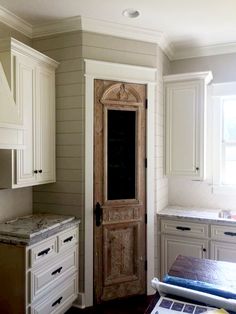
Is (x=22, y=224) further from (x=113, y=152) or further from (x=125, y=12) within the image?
(x=125, y=12)

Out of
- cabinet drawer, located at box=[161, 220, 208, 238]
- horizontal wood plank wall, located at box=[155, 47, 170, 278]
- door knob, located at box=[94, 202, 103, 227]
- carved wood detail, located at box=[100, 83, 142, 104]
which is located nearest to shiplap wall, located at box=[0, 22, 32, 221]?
door knob, located at box=[94, 202, 103, 227]

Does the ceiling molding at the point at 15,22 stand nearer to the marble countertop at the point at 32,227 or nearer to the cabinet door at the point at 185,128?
the cabinet door at the point at 185,128

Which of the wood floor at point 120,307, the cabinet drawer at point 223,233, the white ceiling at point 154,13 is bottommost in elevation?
the wood floor at point 120,307

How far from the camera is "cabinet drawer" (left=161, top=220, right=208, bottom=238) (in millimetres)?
3119

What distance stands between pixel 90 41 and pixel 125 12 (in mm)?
467

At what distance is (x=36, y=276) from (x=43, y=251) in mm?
197

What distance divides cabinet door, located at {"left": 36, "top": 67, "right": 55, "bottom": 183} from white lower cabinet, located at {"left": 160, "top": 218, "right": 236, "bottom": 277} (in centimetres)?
146

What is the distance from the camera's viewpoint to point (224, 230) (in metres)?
3.02

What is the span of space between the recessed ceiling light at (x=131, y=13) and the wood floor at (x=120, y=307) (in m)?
2.98

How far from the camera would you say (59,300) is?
2.57m

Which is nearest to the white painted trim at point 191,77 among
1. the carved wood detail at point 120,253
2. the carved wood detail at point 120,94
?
the carved wood detail at point 120,94

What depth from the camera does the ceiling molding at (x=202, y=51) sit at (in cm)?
347

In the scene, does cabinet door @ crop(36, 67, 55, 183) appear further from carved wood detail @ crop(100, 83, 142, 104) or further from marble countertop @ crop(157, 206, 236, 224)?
marble countertop @ crop(157, 206, 236, 224)

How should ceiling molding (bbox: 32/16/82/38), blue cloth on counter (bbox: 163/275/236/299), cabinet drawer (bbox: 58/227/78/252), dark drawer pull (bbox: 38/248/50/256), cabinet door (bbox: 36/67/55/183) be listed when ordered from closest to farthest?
blue cloth on counter (bbox: 163/275/236/299)
dark drawer pull (bbox: 38/248/50/256)
cabinet drawer (bbox: 58/227/78/252)
cabinet door (bbox: 36/67/55/183)
ceiling molding (bbox: 32/16/82/38)
